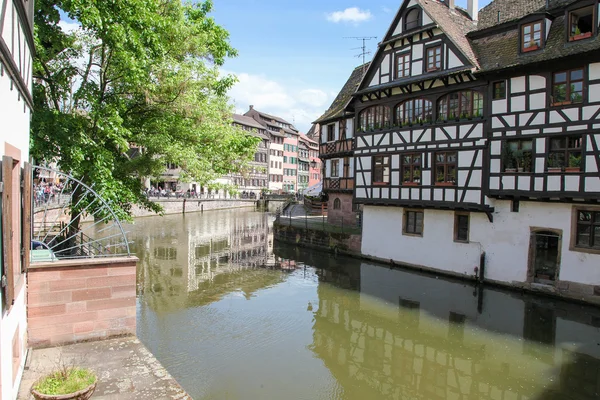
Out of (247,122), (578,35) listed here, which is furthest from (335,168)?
(247,122)

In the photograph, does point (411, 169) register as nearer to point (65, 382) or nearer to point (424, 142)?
point (424, 142)

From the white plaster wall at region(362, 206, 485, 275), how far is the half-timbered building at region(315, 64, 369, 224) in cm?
541

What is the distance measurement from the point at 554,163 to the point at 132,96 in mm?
14430

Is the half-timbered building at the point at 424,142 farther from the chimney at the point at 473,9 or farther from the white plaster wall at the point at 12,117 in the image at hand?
the white plaster wall at the point at 12,117

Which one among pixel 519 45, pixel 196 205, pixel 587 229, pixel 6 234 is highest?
pixel 519 45

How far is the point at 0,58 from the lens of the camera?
4.80 m

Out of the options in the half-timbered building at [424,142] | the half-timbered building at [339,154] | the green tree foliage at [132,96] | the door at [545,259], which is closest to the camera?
the green tree foliage at [132,96]

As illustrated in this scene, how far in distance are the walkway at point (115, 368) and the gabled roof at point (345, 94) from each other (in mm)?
22691

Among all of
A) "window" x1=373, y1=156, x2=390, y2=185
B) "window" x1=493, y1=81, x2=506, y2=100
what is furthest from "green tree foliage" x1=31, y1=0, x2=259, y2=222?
"window" x1=493, y1=81, x2=506, y2=100

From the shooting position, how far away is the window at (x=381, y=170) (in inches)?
863

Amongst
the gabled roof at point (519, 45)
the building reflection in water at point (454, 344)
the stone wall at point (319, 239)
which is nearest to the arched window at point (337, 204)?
the stone wall at point (319, 239)

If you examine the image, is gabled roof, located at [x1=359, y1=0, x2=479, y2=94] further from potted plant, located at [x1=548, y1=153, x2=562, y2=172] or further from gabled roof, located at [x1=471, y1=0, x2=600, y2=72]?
potted plant, located at [x1=548, y1=153, x2=562, y2=172]

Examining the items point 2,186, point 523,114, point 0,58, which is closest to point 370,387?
point 2,186

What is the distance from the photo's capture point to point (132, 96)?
14.0 meters
